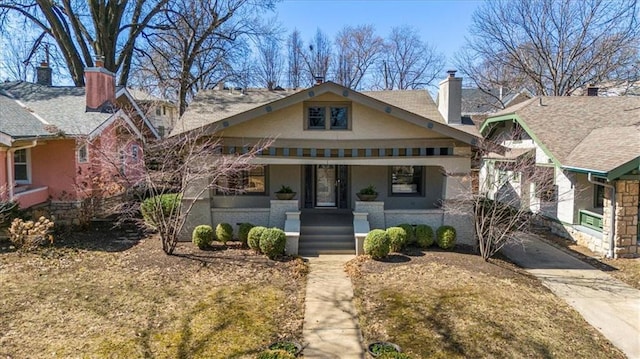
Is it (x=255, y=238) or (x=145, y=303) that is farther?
(x=255, y=238)

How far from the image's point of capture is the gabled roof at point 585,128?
1359 cm

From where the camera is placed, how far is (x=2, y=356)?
653 cm

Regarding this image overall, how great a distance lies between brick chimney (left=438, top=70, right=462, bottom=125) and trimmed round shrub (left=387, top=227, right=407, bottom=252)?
240 inches

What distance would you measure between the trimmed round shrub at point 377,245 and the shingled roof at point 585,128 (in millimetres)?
7195

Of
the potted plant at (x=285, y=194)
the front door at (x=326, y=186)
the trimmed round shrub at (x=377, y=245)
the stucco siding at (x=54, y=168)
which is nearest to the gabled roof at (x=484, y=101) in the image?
the front door at (x=326, y=186)

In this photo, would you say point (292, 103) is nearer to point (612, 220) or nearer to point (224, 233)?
point (224, 233)

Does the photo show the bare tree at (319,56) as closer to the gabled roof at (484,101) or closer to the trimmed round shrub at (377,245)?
the gabled roof at (484,101)

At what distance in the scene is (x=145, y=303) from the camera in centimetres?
864

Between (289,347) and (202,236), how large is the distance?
646 centimetres

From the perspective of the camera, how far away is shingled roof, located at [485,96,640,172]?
44.8 ft

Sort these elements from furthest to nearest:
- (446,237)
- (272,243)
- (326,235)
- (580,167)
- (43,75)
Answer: (43,75), (580,167), (326,235), (446,237), (272,243)

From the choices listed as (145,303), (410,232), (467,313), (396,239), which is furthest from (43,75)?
(467,313)

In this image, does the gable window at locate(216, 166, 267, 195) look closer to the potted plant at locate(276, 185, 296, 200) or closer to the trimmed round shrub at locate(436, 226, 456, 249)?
the potted plant at locate(276, 185, 296, 200)

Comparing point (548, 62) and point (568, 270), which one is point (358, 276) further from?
point (548, 62)
